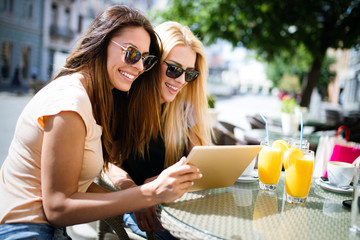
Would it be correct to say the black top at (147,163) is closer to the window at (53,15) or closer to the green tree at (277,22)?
the green tree at (277,22)

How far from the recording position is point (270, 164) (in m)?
1.43


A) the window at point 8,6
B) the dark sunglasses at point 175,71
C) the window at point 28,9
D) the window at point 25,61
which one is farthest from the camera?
the window at point 25,61

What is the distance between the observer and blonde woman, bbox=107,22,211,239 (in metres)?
2.04

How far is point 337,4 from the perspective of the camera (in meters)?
6.61

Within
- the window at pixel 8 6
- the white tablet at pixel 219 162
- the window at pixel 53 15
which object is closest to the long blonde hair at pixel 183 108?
the white tablet at pixel 219 162

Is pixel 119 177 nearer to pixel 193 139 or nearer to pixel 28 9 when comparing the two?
pixel 193 139

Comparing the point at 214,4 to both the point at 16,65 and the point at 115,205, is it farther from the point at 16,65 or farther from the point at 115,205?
the point at 16,65

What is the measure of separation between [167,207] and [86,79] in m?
0.69

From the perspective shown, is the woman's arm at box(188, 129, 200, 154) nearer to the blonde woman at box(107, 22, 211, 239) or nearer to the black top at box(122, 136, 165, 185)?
the blonde woman at box(107, 22, 211, 239)

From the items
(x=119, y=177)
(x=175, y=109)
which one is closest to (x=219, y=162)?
(x=119, y=177)

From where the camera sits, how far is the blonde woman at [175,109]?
204 cm

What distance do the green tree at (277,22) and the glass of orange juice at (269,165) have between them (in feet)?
18.1

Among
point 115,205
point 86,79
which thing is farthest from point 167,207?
point 86,79

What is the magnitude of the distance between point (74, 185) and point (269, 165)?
857 mm
